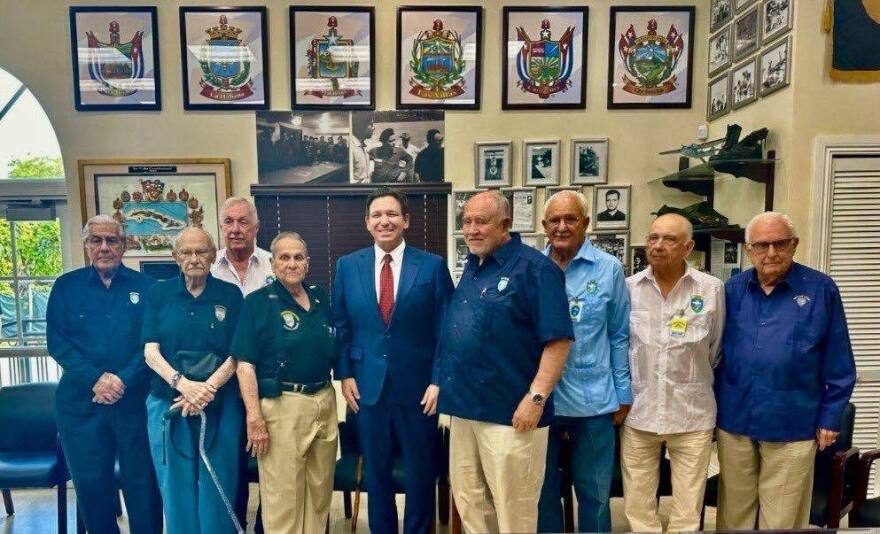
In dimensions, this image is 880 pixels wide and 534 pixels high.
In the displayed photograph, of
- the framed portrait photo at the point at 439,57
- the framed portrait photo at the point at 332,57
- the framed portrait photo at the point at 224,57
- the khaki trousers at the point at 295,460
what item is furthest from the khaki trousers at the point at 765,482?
the framed portrait photo at the point at 224,57

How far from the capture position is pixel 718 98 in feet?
11.3

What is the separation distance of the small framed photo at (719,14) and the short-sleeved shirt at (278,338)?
338 centimetres

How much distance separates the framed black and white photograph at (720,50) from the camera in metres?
3.31

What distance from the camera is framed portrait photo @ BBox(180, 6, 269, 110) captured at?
347 centimetres

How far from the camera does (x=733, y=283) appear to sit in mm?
2086

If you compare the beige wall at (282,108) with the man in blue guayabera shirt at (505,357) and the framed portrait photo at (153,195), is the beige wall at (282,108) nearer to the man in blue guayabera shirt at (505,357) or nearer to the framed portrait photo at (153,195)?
the framed portrait photo at (153,195)

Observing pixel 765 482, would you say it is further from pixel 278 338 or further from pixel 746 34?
pixel 746 34

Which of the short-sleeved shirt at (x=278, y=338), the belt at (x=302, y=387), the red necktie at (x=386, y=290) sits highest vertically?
the red necktie at (x=386, y=290)

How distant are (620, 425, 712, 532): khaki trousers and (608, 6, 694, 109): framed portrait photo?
2.47m

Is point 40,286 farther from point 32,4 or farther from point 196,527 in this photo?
point 196,527

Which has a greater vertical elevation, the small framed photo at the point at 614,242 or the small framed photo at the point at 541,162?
the small framed photo at the point at 541,162

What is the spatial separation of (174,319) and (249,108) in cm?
206

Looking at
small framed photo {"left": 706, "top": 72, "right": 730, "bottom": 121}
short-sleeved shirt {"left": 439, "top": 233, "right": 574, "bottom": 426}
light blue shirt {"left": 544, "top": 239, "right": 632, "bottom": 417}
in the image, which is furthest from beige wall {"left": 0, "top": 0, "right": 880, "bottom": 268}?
short-sleeved shirt {"left": 439, "top": 233, "right": 574, "bottom": 426}

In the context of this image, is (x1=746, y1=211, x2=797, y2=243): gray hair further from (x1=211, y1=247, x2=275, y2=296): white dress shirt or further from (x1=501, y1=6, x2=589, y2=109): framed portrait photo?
(x1=211, y1=247, x2=275, y2=296): white dress shirt
